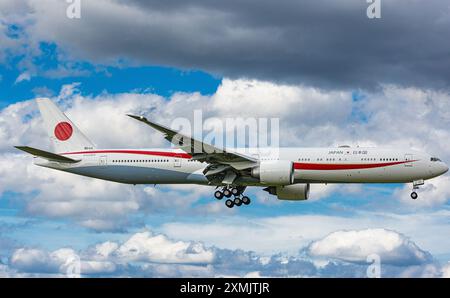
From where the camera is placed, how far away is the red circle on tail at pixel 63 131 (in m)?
70.4

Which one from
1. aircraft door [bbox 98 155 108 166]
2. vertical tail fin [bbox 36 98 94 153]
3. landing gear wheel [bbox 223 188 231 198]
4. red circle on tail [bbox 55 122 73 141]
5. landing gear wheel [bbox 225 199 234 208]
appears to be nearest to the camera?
landing gear wheel [bbox 223 188 231 198]

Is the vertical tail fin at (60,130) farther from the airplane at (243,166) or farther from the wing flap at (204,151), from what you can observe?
the wing flap at (204,151)

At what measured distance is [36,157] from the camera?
67.3 meters

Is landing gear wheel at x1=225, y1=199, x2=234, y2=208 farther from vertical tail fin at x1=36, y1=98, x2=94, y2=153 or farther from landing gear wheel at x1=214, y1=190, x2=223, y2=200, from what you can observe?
vertical tail fin at x1=36, y1=98, x2=94, y2=153

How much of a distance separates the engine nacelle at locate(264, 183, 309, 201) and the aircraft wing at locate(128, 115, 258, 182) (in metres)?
7.48

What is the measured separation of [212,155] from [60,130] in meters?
18.5

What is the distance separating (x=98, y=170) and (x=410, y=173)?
89.0 feet

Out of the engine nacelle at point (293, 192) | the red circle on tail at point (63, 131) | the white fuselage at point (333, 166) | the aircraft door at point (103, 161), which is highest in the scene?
the red circle on tail at point (63, 131)

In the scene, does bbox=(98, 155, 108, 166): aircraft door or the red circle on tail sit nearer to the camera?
bbox=(98, 155, 108, 166): aircraft door

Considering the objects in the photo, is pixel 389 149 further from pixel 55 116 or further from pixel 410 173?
pixel 55 116

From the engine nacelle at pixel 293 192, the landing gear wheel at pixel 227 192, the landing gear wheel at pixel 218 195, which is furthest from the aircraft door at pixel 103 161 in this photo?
the engine nacelle at pixel 293 192

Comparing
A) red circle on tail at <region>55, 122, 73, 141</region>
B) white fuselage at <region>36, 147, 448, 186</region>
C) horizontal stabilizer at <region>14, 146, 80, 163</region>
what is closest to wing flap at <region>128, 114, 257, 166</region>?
white fuselage at <region>36, 147, 448, 186</region>

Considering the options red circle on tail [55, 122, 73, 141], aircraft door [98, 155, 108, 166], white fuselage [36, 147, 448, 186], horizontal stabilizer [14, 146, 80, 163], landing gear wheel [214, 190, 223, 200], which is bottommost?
landing gear wheel [214, 190, 223, 200]

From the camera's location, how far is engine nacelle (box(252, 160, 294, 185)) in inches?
2322
